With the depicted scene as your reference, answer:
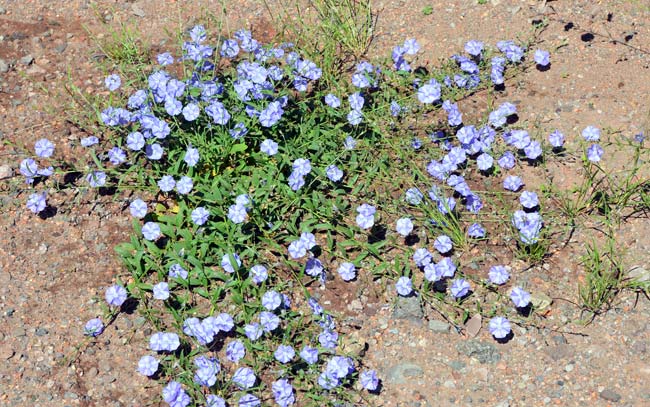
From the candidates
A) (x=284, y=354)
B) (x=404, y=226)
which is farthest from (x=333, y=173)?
(x=284, y=354)

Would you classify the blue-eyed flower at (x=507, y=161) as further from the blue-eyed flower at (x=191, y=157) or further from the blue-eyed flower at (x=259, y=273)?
the blue-eyed flower at (x=191, y=157)

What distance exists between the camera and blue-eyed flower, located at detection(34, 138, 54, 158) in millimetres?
3969

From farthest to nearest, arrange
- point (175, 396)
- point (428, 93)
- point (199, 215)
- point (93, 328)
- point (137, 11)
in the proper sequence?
point (137, 11) → point (428, 93) → point (199, 215) → point (93, 328) → point (175, 396)

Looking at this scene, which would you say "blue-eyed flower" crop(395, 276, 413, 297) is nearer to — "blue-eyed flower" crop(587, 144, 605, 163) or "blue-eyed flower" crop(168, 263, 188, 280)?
"blue-eyed flower" crop(168, 263, 188, 280)

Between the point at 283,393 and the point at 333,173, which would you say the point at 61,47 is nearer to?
the point at 333,173

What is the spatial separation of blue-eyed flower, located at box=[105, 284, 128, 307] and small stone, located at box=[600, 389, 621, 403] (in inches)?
76.5

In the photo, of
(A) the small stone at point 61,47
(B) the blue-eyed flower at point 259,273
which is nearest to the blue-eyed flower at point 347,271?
(B) the blue-eyed flower at point 259,273

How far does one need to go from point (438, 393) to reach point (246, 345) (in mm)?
783

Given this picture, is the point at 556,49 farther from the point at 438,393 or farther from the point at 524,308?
the point at 438,393

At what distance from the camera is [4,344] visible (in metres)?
3.43

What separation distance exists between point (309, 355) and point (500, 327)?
0.78 metres

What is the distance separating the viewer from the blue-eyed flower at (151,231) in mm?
3650

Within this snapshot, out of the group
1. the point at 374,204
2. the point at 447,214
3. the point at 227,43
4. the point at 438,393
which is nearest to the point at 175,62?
the point at 227,43

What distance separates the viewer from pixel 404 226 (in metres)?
3.65
